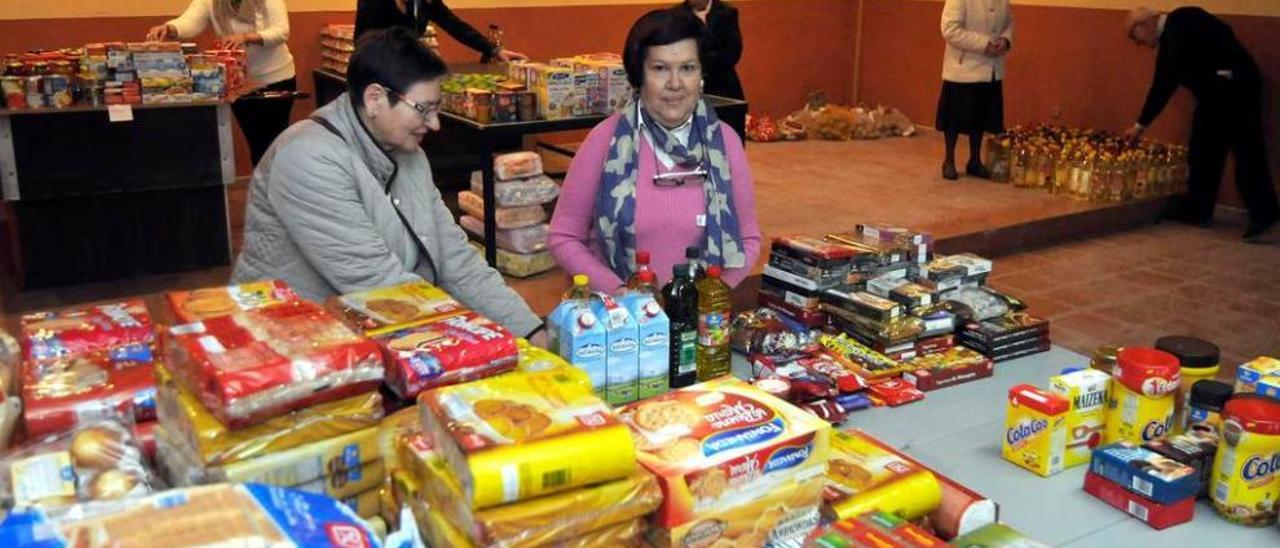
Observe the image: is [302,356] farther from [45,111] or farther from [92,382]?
[45,111]

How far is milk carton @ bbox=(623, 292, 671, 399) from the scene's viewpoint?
2039mm

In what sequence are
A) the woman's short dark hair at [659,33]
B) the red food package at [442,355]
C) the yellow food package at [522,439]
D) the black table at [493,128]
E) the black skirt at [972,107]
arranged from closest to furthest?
the yellow food package at [522,439]
the red food package at [442,355]
the woman's short dark hair at [659,33]
the black table at [493,128]
the black skirt at [972,107]

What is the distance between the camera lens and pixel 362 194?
2396 mm

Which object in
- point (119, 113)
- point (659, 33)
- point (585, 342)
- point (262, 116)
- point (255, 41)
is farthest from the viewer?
point (262, 116)

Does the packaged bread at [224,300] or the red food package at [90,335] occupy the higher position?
the packaged bread at [224,300]

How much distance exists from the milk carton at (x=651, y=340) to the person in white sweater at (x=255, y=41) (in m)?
Answer: 4.20

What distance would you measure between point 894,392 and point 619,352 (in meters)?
0.68

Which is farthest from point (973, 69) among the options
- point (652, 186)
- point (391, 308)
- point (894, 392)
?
point (391, 308)

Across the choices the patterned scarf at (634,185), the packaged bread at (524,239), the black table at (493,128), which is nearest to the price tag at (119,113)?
the black table at (493,128)

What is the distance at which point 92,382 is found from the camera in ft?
5.07

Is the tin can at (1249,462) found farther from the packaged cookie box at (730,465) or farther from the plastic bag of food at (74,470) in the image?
the plastic bag of food at (74,470)

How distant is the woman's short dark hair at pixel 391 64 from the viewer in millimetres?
2316

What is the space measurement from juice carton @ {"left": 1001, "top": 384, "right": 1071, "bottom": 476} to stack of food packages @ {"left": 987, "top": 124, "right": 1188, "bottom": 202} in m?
5.35

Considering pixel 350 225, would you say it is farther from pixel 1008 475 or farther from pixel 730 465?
pixel 1008 475
